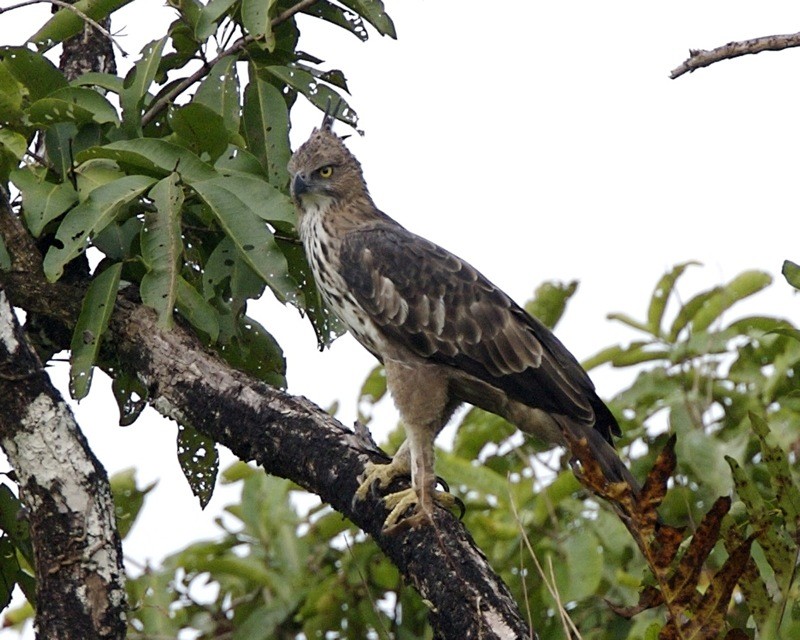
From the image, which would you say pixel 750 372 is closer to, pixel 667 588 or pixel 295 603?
pixel 295 603

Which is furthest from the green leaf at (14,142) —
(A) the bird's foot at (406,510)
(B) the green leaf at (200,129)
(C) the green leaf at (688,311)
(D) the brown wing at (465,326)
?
(C) the green leaf at (688,311)

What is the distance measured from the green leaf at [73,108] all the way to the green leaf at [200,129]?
21 centimetres

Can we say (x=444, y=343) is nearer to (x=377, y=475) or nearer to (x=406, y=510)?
(x=377, y=475)

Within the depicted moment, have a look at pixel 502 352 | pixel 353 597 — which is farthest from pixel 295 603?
pixel 502 352

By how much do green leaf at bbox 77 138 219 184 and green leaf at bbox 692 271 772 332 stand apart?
2583 millimetres

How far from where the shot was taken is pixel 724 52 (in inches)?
109

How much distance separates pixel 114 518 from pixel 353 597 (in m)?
2.07

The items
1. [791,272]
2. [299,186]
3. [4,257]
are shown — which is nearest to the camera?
[791,272]

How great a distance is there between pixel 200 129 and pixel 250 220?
364mm

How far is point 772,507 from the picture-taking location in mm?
2969

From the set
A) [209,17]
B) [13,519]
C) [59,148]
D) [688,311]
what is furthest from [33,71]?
[688,311]

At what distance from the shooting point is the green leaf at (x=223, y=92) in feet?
12.7

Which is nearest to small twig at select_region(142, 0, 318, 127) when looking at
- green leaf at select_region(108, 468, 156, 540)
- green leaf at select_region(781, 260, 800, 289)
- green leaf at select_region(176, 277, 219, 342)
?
green leaf at select_region(176, 277, 219, 342)

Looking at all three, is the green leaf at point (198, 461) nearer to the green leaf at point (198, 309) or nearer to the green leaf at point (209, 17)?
the green leaf at point (198, 309)
